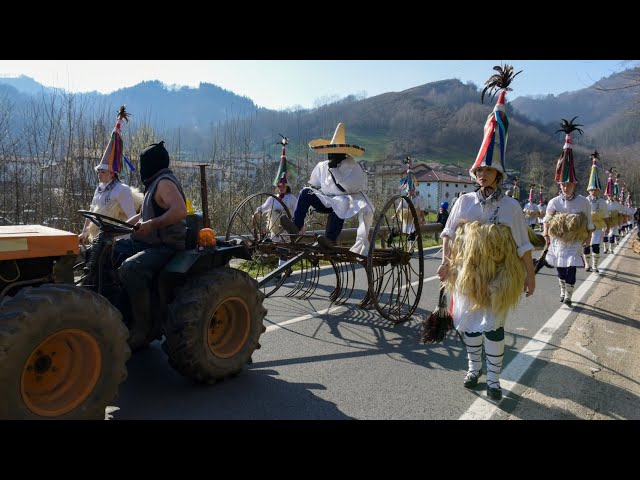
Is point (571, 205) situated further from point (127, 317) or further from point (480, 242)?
point (127, 317)

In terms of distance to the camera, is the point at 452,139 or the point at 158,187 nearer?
the point at 158,187

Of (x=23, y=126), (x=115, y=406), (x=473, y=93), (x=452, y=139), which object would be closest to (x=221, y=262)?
(x=115, y=406)

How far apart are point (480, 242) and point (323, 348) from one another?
2.17m

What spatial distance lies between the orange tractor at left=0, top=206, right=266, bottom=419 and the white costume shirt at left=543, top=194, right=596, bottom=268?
250 inches

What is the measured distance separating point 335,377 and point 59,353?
7.77 ft

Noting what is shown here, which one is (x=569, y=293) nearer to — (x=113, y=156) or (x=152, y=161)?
(x=152, y=161)

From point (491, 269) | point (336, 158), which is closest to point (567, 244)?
point (336, 158)

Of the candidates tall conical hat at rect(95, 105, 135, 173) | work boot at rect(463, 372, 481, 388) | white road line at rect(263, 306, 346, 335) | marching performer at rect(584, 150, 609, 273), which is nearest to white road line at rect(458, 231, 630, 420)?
work boot at rect(463, 372, 481, 388)

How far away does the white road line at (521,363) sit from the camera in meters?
3.83

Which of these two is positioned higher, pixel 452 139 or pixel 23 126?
pixel 452 139

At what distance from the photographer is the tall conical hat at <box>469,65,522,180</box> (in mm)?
4218
